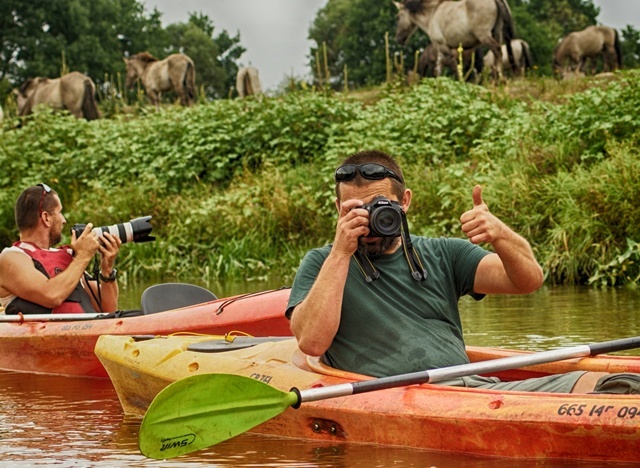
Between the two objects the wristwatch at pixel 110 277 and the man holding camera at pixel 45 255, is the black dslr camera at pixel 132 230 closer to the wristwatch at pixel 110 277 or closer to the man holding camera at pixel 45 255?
the man holding camera at pixel 45 255

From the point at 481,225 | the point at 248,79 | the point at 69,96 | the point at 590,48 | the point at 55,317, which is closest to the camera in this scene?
the point at 481,225

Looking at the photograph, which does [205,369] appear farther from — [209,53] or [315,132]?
[209,53]

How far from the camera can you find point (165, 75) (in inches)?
948

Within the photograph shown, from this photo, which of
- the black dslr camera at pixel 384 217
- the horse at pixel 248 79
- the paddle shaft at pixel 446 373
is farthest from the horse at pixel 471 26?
the black dslr camera at pixel 384 217

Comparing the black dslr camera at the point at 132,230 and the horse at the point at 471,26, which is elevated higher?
the horse at the point at 471,26

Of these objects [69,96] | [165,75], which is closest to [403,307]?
[69,96]

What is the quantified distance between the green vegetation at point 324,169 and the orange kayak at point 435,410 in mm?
5473

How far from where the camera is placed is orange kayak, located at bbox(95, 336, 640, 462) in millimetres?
3479

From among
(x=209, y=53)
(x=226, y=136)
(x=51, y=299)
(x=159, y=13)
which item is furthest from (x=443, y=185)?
(x=209, y=53)

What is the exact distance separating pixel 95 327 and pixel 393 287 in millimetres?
3013

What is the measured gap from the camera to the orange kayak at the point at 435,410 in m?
3.48

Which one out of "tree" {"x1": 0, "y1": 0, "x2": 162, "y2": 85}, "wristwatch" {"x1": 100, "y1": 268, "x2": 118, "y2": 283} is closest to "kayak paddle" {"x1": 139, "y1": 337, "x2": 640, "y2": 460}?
"wristwatch" {"x1": 100, "y1": 268, "x2": 118, "y2": 283}

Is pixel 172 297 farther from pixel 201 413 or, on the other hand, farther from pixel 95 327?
pixel 201 413

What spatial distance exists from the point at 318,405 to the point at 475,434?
66 cm
